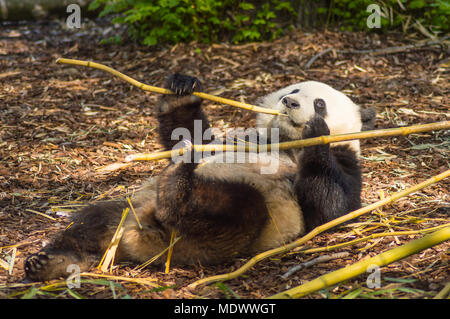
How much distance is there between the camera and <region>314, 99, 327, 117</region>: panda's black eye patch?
348 centimetres

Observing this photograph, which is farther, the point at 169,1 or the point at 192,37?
the point at 192,37

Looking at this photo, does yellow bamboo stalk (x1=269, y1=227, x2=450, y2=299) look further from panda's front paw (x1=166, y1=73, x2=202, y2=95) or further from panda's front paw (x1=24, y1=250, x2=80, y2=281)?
panda's front paw (x1=166, y1=73, x2=202, y2=95)

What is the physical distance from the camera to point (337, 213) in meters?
3.01

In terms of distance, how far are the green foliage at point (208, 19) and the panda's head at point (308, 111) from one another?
2.93m

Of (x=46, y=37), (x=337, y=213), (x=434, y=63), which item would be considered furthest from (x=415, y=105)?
(x=46, y=37)

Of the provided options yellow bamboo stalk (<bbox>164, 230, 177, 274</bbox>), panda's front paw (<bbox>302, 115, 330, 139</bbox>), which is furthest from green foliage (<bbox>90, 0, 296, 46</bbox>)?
yellow bamboo stalk (<bbox>164, 230, 177, 274</bbox>)

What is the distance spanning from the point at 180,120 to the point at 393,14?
15.2 ft

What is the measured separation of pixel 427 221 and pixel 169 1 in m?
4.39

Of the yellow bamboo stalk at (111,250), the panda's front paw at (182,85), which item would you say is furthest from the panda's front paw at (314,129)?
the yellow bamboo stalk at (111,250)

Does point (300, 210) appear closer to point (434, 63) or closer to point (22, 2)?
point (434, 63)

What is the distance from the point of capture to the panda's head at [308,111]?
3.32 meters

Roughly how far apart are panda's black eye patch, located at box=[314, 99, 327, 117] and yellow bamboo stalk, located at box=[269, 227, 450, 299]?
1.42 metres

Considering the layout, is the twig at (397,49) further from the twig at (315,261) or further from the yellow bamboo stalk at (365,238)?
the twig at (315,261)

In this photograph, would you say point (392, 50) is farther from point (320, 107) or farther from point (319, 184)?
point (319, 184)
